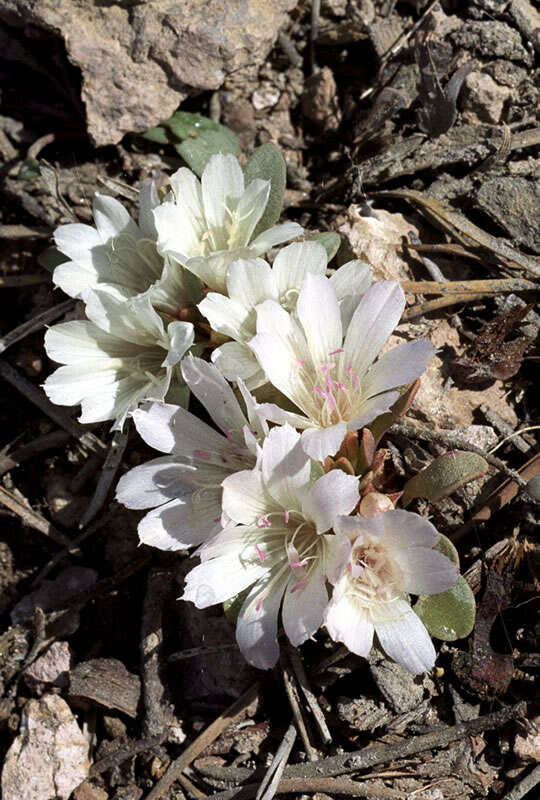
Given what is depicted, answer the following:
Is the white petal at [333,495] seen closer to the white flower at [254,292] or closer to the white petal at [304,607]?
the white petal at [304,607]

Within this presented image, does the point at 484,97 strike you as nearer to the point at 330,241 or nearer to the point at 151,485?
the point at 330,241

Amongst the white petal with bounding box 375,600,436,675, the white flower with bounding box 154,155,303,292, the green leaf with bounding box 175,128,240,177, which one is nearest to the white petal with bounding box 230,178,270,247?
the white flower with bounding box 154,155,303,292

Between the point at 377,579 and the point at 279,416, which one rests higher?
the point at 279,416

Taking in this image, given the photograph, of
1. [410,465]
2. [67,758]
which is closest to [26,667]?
[67,758]

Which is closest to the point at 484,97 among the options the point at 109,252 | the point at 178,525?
the point at 109,252

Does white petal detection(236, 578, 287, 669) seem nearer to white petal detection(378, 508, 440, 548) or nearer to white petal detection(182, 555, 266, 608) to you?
white petal detection(182, 555, 266, 608)
